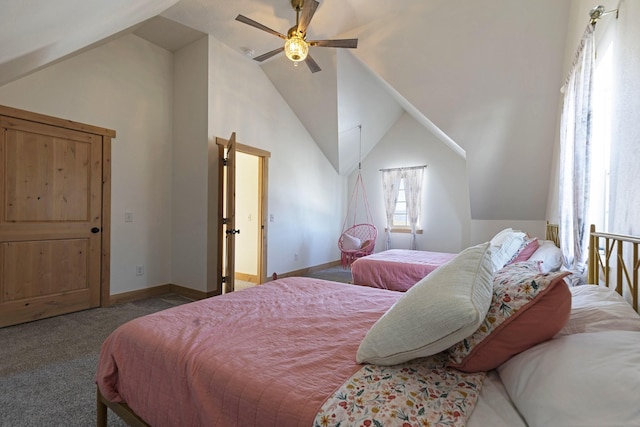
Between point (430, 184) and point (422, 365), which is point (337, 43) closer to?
point (422, 365)

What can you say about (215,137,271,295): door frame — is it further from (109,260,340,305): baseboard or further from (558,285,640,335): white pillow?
(558,285,640,335): white pillow

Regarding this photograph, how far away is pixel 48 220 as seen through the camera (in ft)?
9.78

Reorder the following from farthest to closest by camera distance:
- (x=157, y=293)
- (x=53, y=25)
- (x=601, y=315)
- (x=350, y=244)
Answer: (x=350, y=244), (x=157, y=293), (x=53, y=25), (x=601, y=315)

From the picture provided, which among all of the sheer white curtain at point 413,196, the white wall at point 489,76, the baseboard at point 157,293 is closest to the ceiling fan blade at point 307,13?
the white wall at point 489,76

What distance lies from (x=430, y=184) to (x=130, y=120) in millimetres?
4903

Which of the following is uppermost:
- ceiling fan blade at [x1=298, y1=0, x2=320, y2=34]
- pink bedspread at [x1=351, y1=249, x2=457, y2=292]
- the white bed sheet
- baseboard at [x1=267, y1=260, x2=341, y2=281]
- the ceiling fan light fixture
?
ceiling fan blade at [x1=298, y1=0, x2=320, y2=34]

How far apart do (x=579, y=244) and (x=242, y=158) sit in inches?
176

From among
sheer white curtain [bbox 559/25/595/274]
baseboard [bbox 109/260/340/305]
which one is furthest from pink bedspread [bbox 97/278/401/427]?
baseboard [bbox 109/260/340/305]

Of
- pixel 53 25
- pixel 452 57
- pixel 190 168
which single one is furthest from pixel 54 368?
pixel 452 57

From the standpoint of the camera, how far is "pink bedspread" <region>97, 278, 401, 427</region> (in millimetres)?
896

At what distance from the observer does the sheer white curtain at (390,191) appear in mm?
6031

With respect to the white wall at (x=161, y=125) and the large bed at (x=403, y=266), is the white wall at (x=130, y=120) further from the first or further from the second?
the large bed at (x=403, y=266)

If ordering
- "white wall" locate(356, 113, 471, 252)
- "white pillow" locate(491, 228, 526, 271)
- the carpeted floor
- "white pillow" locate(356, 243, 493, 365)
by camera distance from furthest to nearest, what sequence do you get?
"white wall" locate(356, 113, 471, 252) → "white pillow" locate(491, 228, 526, 271) → the carpeted floor → "white pillow" locate(356, 243, 493, 365)

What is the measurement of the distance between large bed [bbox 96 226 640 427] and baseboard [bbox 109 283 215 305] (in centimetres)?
247
